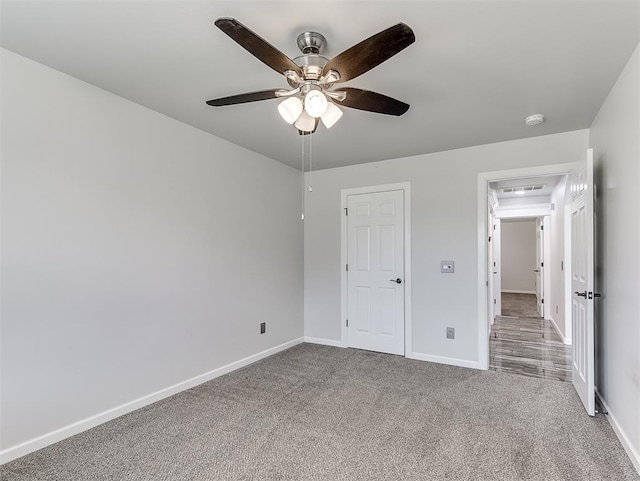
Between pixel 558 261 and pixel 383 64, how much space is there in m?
4.74

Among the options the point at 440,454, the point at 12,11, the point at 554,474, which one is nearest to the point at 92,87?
the point at 12,11

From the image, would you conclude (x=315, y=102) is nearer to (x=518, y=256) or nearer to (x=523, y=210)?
(x=523, y=210)

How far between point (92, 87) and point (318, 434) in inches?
111

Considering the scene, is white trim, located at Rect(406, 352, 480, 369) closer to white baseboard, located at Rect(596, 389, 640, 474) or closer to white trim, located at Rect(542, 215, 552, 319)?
white baseboard, located at Rect(596, 389, 640, 474)

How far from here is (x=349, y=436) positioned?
2.31 metres

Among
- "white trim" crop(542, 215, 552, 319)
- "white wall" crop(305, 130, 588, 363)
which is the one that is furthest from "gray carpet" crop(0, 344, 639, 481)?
"white trim" crop(542, 215, 552, 319)

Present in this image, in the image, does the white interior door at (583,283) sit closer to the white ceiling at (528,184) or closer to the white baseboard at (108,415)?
the white ceiling at (528,184)

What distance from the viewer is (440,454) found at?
210 cm

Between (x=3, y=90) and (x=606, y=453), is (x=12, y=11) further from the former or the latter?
(x=606, y=453)

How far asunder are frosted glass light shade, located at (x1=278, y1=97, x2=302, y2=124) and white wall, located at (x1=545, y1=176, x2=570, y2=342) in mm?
4299

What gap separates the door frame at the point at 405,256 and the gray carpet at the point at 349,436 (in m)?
0.80

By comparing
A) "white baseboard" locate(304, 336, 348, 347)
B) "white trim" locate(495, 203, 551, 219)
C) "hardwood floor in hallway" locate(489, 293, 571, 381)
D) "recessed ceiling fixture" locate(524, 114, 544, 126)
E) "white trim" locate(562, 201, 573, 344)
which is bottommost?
"hardwood floor in hallway" locate(489, 293, 571, 381)

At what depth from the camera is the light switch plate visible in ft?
12.5

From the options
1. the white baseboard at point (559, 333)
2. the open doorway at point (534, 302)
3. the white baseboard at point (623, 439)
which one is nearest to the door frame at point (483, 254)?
the open doorway at point (534, 302)
